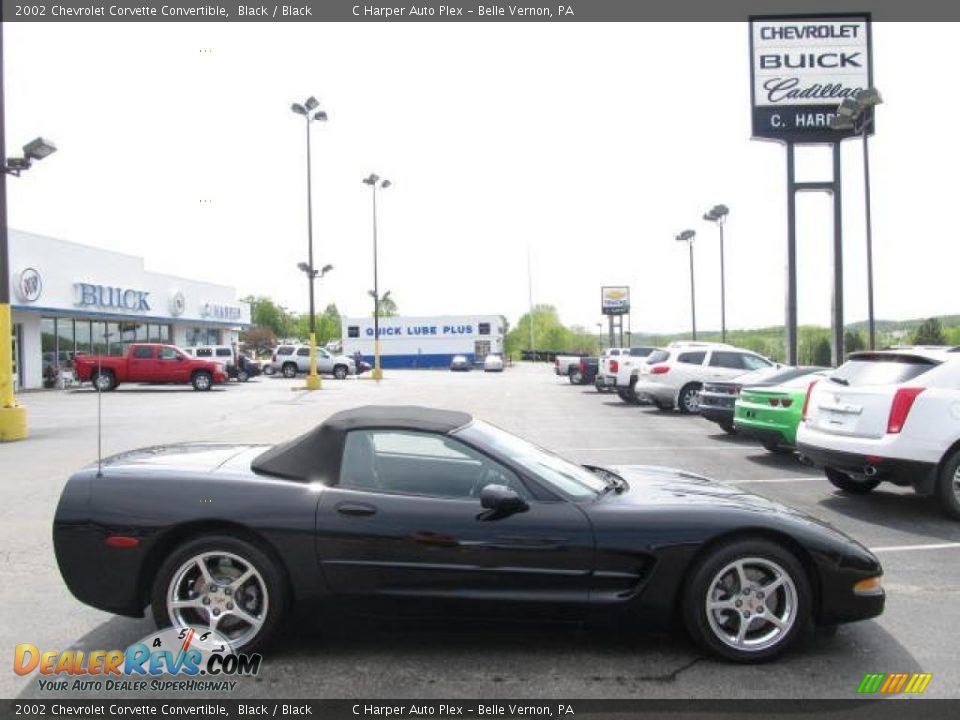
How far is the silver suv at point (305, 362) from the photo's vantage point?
44.2 meters

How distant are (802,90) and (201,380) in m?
23.1

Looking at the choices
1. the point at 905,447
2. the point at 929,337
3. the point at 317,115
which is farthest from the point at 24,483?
the point at 929,337

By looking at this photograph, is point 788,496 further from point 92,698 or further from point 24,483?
point 24,483

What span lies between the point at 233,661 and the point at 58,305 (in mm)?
31610

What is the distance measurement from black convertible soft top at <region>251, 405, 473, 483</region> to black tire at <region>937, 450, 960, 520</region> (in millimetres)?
5192

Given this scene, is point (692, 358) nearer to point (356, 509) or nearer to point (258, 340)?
point (356, 509)

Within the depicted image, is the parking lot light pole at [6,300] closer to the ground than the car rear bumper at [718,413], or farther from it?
farther from it

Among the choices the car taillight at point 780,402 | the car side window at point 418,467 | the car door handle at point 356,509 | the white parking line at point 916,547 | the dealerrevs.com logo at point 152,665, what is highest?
the car side window at point 418,467

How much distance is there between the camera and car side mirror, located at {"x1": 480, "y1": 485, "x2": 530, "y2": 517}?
3.98 meters

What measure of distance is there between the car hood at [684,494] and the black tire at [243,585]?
1.92 metres

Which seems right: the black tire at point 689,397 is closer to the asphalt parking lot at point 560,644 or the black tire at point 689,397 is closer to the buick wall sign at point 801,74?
the buick wall sign at point 801,74

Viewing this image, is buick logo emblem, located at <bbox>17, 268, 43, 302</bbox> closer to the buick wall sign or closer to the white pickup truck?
the white pickup truck

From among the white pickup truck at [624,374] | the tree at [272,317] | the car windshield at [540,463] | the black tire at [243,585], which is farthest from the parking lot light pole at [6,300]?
the tree at [272,317]

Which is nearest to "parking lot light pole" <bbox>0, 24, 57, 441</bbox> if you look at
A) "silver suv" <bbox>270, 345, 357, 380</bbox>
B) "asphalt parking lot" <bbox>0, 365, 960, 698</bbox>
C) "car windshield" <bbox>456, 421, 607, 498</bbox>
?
"asphalt parking lot" <bbox>0, 365, 960, 698</bbox>
